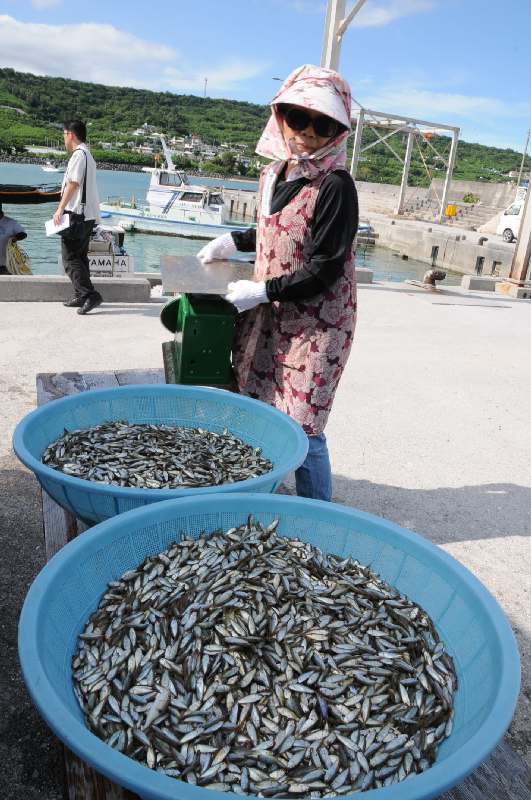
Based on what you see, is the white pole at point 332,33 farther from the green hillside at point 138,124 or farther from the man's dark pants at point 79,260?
the green hillside at point 138,124

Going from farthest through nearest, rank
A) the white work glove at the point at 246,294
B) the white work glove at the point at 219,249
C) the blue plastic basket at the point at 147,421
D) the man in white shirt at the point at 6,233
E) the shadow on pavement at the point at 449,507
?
the man in white shirt at the point at 6,233
the shadow on pavement at the point at 449,507
the white work glove at the point at 219,249
the white work glove at the point at 246,294
the blue plastic basket at the point at 147,421

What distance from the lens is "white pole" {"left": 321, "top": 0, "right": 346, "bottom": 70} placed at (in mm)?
9031

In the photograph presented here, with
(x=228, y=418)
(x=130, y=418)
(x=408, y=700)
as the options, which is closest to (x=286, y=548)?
(x=408, y=700)

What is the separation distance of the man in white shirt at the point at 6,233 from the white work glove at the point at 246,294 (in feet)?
21.1

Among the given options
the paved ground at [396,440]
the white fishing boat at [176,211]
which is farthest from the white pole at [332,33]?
the white fishing boat at [176,211]

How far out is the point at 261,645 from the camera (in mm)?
1502

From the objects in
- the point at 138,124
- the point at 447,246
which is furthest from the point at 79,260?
the point at 138,124

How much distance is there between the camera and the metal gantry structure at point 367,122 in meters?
9.03

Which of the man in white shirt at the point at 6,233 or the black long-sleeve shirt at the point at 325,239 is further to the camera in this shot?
the man in white shirt at the point at 6,233

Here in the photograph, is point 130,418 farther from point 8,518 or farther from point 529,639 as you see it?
point 529,639

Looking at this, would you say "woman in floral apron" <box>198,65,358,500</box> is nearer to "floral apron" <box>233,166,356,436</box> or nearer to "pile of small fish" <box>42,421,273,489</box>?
"floral apron" <box>233,166,356,436</box>

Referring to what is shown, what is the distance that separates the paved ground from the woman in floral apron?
3.99 ft

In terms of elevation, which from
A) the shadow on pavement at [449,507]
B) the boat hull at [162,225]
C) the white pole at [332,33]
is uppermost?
the white pole at [332,33]

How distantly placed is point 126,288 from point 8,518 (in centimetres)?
569
